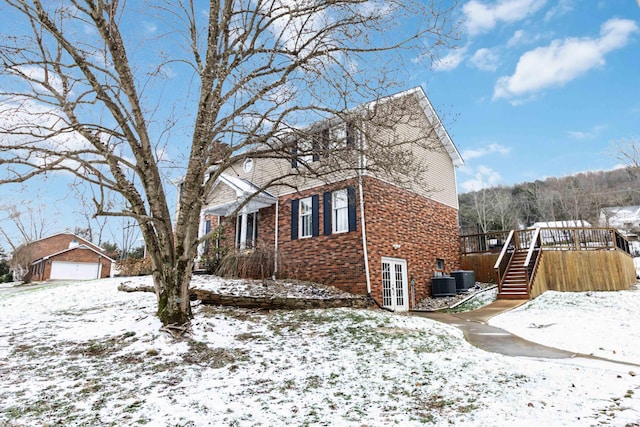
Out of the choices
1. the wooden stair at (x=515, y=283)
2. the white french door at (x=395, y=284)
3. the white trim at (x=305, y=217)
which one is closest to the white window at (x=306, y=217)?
the white trim at (x=305, y=217)

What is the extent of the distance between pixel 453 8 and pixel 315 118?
9.84 feet

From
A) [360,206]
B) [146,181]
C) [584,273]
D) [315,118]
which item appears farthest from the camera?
[584,273]

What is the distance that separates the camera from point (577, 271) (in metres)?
13.9

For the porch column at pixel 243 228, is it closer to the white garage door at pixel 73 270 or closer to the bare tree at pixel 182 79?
the bare tree at pixel 182 79

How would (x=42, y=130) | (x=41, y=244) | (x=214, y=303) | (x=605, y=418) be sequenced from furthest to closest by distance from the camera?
(x=41, y=244), (x=214, y=303), (x=42, y=130), (x=605, y=418)

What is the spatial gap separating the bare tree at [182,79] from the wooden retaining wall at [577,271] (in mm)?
10220

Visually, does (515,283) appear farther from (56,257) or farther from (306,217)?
(56,257)

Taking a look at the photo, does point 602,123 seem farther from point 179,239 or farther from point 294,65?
point 179,239

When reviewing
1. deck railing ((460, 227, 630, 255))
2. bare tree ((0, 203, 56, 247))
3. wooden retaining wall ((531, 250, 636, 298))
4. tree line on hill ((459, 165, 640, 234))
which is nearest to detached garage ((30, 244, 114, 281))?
bare tree ((0, 203, 56, 247))

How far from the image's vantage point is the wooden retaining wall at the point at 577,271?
1379 centimetres

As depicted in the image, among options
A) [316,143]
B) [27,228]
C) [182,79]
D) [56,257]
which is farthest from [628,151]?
[27,228]

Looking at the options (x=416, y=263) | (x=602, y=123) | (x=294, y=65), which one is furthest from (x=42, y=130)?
(x=602, y=123)

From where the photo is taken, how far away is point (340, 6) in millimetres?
6742

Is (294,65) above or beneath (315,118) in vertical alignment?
above
